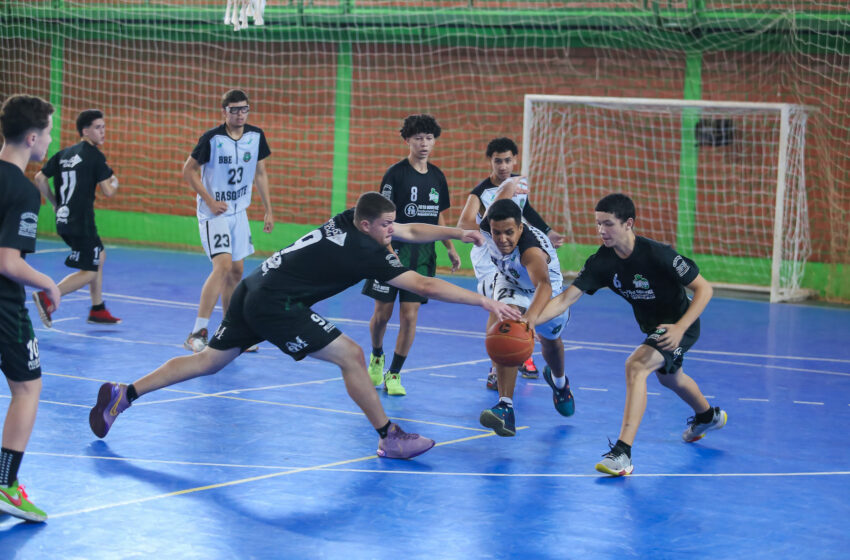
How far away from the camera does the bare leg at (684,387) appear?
6455 millimetres

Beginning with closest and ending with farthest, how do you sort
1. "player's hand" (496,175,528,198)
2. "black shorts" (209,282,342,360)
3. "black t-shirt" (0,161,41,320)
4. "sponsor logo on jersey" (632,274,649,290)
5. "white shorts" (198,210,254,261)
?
"black t-shirt" (0,161,41,320) < "black shorts" (209,282,342,360) < "sponsor logo on jersey" (632,274,649,290) < "player's hand" (496,175,528,198) < "white shorts" (198,210,254,261)

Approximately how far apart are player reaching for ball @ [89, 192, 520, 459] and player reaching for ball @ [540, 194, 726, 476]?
765 mm

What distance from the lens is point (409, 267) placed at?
322 inches

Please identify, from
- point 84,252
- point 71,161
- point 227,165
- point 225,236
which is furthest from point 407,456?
point 71,161

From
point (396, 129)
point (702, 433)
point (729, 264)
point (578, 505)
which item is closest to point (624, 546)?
point (578, 505)

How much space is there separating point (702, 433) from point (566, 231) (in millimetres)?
9658

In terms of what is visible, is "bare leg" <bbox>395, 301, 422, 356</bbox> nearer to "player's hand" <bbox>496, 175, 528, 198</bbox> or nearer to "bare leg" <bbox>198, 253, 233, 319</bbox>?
"player's hand" <bbox>496, 175, 528, 198</bbox>

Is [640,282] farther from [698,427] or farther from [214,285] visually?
[214,285]

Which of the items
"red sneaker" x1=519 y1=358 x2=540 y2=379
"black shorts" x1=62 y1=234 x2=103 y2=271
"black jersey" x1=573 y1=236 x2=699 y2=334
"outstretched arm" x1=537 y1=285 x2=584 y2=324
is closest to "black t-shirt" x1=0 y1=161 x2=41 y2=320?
"outstretched arm" x1=537 y1=285 x2=584 y2=324

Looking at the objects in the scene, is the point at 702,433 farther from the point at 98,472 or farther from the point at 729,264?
the point at 729,264

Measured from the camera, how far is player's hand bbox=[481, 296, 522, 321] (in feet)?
18.4

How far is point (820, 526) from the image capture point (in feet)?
16.7

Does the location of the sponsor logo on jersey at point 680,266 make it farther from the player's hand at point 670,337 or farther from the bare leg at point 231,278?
the bare leg at point 231,278

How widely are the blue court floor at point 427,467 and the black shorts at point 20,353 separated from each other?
672mm
